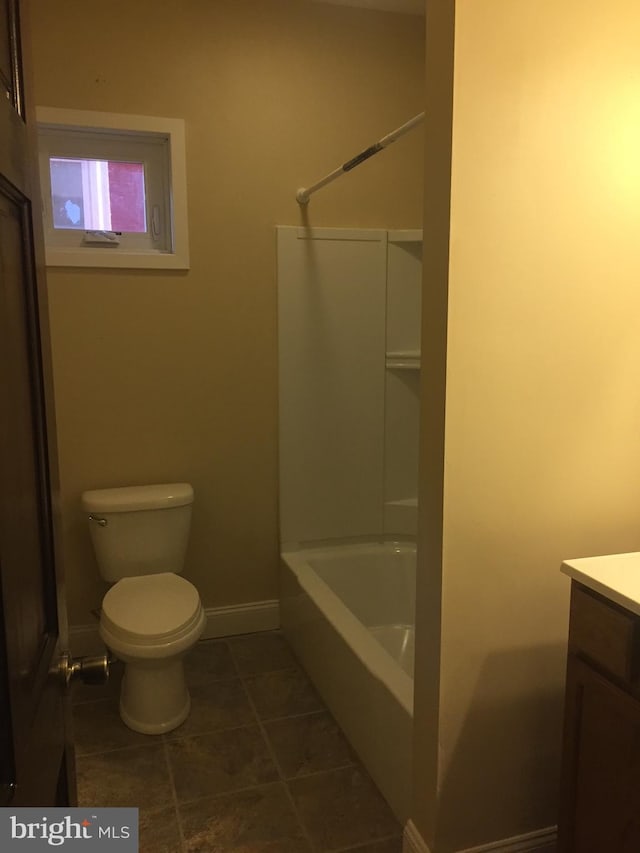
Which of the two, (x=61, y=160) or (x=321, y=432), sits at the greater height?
(x=61, y=160)

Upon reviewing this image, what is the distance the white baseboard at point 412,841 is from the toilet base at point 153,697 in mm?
922

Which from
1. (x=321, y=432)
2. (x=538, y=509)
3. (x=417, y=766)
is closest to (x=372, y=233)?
(x=321, y=432)

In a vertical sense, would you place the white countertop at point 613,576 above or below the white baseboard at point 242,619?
above

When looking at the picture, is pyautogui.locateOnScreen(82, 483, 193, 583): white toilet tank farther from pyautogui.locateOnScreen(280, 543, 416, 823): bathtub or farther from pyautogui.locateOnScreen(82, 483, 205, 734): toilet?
pyautogui.locateOnScreen(280, 543, 416, 823): bathtub

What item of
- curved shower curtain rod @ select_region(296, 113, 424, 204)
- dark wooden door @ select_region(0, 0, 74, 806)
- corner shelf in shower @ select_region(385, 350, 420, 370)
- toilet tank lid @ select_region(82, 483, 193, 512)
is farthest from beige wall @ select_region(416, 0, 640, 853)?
corner shelf in shower @ select_region(385, 350, 420, 370)

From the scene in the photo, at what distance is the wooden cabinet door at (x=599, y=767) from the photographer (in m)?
1.26

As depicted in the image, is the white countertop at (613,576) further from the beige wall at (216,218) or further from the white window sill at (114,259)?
the white window sill at (114,259)

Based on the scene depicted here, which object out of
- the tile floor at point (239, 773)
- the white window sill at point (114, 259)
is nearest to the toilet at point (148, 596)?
the tile floor at point (239, 773)

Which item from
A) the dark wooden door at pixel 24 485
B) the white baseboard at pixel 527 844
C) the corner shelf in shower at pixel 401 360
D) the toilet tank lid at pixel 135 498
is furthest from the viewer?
the corner shelf in shower at pixel 401 360

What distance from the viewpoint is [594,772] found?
4.49 ft

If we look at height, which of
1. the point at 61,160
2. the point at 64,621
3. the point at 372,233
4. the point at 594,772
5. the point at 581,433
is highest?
the point at 61,160

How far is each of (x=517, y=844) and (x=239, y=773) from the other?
859 millimetres

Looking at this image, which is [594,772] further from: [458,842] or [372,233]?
[372,233]

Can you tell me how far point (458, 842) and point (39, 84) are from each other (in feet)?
8.91
